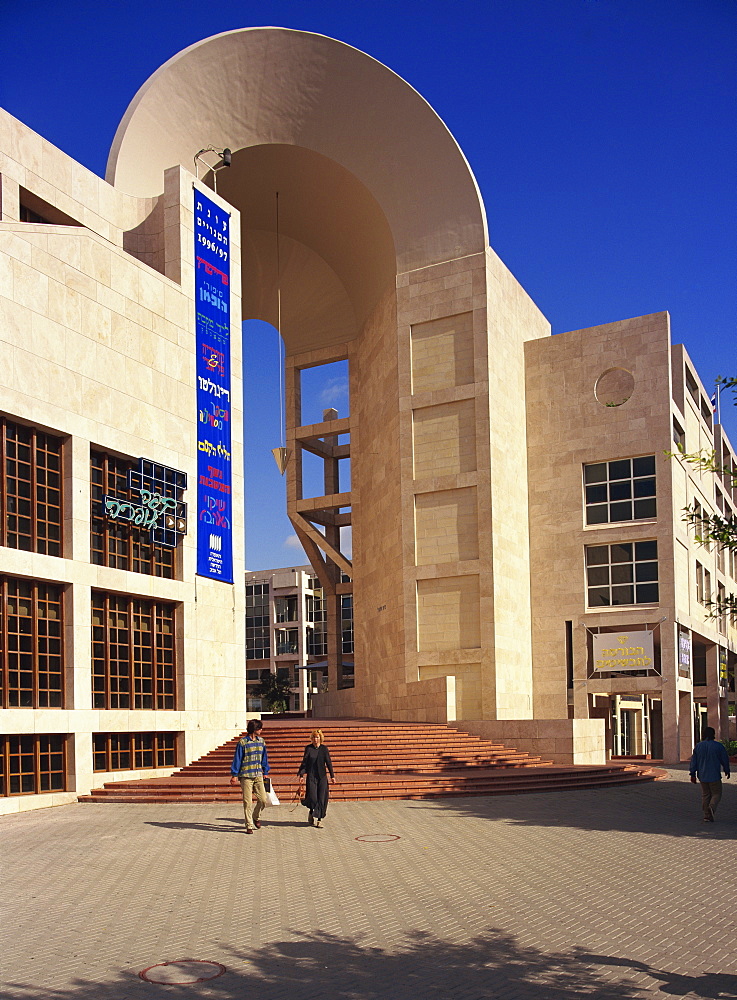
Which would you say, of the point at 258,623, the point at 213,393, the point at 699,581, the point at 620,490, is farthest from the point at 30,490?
the point at 258,623

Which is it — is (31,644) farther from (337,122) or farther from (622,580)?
(337,122)

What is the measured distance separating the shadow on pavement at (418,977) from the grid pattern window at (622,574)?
3081 cm

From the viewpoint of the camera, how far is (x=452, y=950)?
856 cm

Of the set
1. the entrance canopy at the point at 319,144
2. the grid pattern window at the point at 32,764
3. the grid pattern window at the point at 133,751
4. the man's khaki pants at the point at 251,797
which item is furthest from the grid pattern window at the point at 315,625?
the man's khaki pants at the point at 251,797

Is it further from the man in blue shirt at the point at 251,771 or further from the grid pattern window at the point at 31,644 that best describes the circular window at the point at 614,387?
the man in blue shirt at the point at 251,771

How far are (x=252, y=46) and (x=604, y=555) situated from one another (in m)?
23.5

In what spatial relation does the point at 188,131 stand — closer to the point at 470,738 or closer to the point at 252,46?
the point at 252,46

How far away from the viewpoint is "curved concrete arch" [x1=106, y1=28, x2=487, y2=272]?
3650cm

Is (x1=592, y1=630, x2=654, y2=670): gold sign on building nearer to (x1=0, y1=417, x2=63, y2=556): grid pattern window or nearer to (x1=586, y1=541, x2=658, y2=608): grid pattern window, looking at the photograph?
(x1=586, y1=541, x2=658, y2=608): grid pattern window

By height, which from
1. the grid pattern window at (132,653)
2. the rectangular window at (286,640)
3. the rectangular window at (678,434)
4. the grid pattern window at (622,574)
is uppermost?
the rectangular window at (678,434)

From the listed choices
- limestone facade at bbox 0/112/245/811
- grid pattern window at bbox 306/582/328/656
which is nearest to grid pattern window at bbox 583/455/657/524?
limestone facade at bbox 0/112/245/811

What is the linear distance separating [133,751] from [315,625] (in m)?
74.6

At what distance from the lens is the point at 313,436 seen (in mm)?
47312

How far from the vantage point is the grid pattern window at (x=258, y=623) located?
101m
